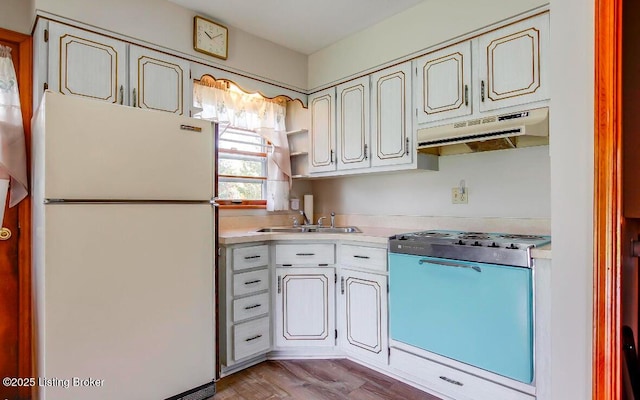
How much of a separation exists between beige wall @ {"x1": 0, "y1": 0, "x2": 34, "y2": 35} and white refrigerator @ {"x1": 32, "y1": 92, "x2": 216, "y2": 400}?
0.72m

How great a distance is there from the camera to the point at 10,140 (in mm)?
1924

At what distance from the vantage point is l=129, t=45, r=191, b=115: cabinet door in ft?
7.14

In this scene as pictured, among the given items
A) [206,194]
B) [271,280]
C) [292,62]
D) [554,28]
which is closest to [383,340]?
[271,280]

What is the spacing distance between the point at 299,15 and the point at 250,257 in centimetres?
176

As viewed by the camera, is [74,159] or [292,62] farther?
[292,62]

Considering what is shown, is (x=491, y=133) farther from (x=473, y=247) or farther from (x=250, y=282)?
(x=250, y=282)

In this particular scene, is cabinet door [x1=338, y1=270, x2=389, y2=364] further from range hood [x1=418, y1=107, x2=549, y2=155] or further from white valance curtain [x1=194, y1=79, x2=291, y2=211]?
white valance curtain [x1=194, y1=79, x2=291, y2=211]

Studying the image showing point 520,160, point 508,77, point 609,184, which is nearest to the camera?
point 609,184

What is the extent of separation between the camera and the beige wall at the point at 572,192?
950 millimetres

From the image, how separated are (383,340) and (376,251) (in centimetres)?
57

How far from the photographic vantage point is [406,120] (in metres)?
2.45

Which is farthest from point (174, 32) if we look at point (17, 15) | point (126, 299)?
point (126, 299)

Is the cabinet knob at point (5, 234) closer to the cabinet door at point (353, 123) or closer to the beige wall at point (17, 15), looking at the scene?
the beige wall at point (17, 15)

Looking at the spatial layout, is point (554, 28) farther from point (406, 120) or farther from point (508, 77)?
point (406, 120)
